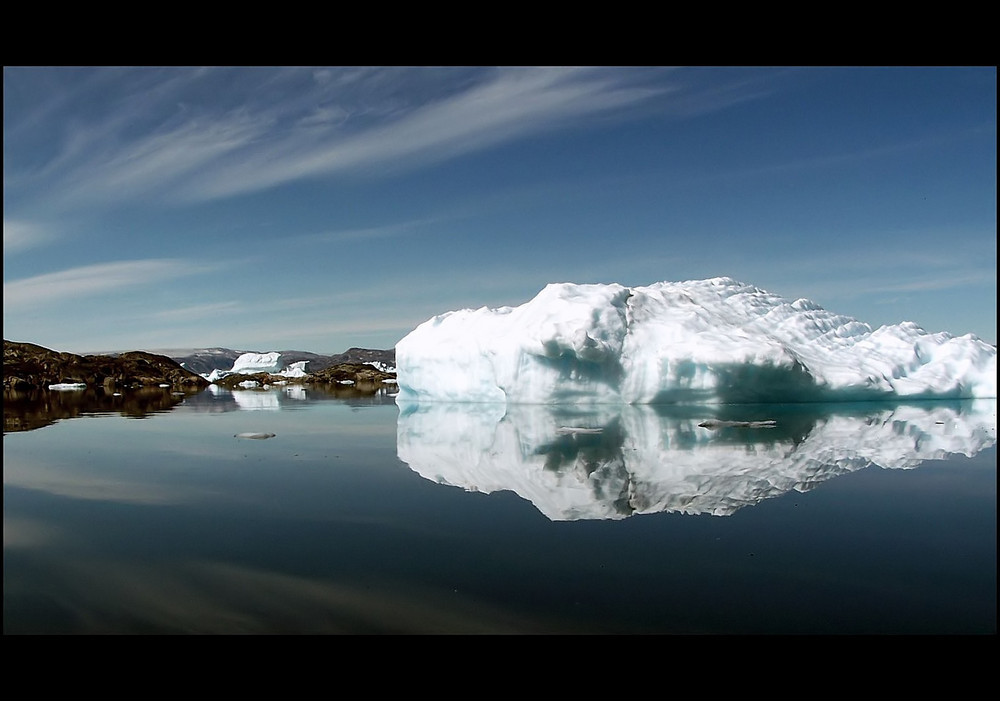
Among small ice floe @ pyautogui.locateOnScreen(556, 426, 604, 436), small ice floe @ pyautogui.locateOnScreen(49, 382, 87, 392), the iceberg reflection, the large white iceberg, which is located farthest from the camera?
small ice floe @ pyautogui.locateOnScreen(49, 382, 87, 392)

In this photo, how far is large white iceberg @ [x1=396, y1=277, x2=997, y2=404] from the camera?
Result: 1694 cm

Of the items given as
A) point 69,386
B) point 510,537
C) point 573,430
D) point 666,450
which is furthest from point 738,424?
point 69,386

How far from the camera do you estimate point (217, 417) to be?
1881 cm

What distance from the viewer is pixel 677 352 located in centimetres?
1673

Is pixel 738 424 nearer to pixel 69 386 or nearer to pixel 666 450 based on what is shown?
pixel 666 450

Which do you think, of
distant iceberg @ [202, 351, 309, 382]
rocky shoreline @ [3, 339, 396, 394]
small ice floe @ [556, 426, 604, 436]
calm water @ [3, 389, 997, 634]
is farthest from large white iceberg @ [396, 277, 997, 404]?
distant iceberg @ [202, 351, 309, 382]

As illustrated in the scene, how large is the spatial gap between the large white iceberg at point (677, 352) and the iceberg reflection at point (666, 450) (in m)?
0.84

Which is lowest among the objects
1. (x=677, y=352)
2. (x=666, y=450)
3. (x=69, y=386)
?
(x=666, y=450)

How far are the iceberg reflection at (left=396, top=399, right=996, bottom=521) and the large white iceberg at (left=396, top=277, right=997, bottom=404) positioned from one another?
0.84 meters

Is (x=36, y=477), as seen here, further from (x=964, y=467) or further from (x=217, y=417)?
(x=964, y=467)

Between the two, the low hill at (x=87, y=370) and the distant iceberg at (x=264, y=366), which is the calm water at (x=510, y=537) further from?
the distant iceberg at (x=264, y=366)

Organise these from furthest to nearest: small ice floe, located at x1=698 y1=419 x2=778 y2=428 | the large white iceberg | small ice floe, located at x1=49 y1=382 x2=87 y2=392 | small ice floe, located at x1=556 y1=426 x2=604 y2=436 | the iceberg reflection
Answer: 1. small ice floe, located at x1=49 y1=382 x2=87 y2=392
2. the large white iceberg
3. small ice floe, located at x1=698 y1=419 x2=778 y2=428
4. small ice floe, located at x1=556 y1=426 x2=604 y2=436
5. the iceberg reflection

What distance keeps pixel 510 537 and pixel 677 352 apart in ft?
40.3

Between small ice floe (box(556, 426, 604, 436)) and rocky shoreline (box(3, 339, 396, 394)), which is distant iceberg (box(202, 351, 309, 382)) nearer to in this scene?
rocky shoreline (box(3, 339, 396, 394))
